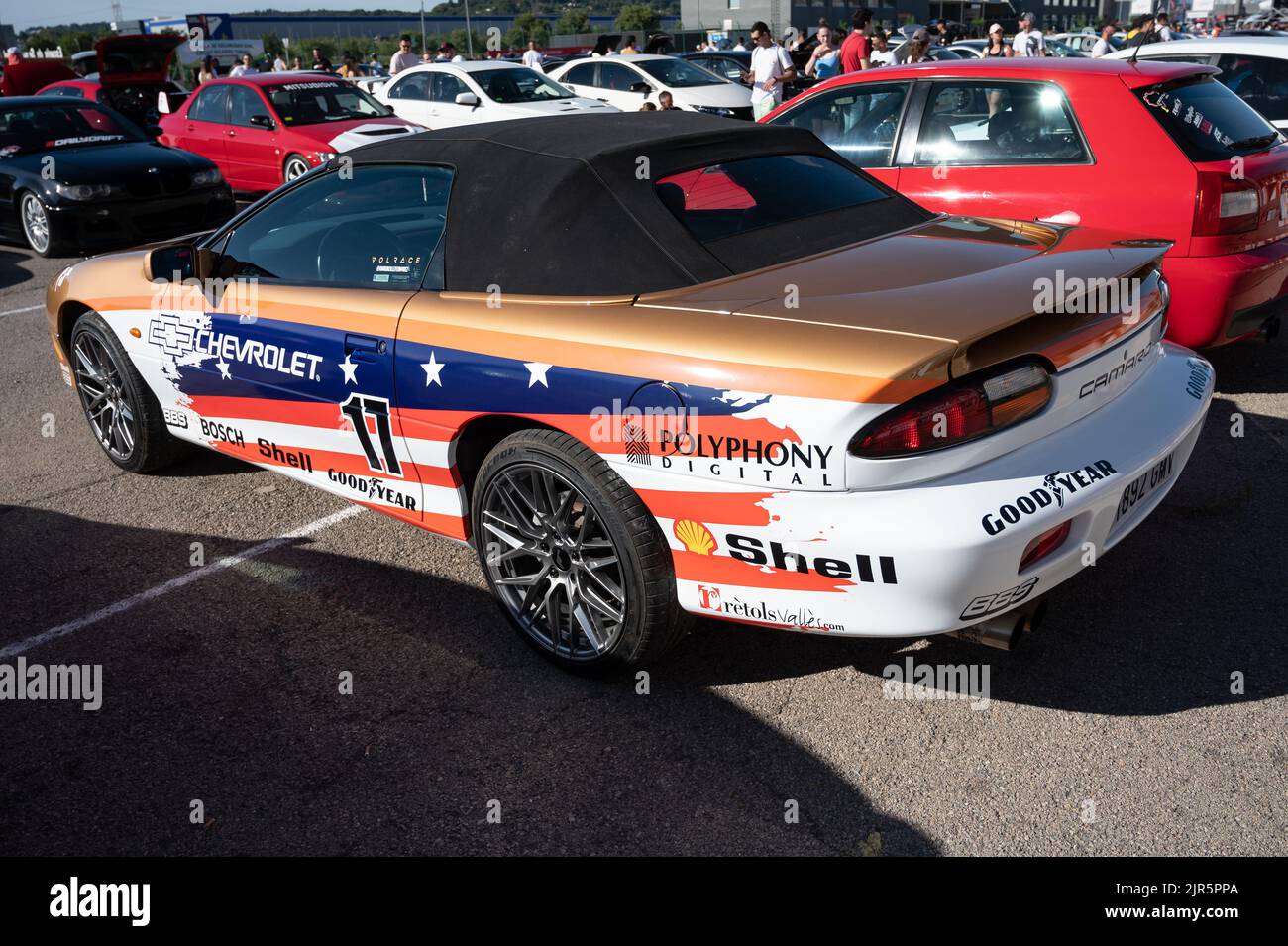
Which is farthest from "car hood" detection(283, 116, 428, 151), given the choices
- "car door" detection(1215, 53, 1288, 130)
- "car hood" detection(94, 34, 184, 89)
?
"car hood" detection(94, 34, 184, 89)

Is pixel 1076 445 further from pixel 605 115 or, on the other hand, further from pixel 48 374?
pixel 48 374

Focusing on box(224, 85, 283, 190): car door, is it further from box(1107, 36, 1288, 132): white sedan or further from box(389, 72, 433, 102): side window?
box(1107, 36, 1288, 132): white sedan

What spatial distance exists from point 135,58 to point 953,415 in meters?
19.8

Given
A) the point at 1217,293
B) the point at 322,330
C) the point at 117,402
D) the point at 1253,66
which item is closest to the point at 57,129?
the point at 117,402

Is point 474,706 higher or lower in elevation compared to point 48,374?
lower

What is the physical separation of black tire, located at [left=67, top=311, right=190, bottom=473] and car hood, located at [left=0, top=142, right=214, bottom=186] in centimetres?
581

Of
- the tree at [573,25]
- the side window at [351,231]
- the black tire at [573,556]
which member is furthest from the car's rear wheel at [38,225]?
the tree at [573,25]

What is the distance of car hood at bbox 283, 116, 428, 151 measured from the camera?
11.6 metres

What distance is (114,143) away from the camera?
11.0 m

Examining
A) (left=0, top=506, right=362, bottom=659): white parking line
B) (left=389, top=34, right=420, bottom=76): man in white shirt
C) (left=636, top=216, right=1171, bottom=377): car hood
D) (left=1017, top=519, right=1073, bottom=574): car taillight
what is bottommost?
(left=0, top=506, right=362, bottom=659): white parking line

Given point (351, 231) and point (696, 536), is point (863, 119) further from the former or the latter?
point (696, 536)

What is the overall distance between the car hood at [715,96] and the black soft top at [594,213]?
513 inches

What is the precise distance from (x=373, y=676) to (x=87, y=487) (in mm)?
2392
